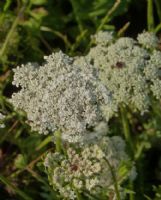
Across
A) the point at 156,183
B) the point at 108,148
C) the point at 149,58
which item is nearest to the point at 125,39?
the point at 149,58

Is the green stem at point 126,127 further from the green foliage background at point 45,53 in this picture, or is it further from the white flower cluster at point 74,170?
the white flower cluster at point 74,170

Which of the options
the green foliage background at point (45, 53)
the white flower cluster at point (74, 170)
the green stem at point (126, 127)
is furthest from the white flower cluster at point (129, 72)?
the white flower cluster at point (74, 170)

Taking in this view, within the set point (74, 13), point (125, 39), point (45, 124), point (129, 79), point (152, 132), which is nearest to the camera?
point (45, 124)

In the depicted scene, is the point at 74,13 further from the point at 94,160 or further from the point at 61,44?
the point at 94,160

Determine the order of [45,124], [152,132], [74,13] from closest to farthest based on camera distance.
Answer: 1. [45,124]
2. [152,132]
3. [74,13]

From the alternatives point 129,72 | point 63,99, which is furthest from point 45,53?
point 63,99

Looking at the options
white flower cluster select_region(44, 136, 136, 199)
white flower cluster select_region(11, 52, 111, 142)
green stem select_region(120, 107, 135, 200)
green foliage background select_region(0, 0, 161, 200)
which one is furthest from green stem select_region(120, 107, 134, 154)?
white flower cluster select_region(11, 52, 111, 142)
